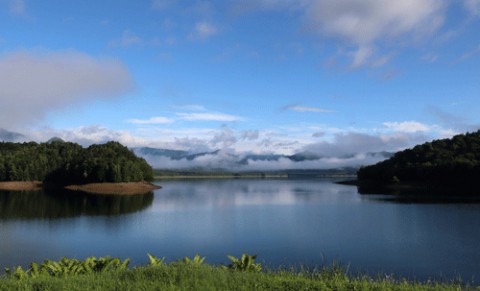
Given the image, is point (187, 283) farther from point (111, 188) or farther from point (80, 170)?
point (80, 170)

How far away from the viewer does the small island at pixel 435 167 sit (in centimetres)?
10188

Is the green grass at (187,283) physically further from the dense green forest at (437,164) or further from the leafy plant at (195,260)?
the dense green forest at (437,164)

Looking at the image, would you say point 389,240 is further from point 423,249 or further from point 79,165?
point 79,165

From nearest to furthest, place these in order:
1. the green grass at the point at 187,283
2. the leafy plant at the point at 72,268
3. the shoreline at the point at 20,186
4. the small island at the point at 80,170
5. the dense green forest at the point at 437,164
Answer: the green grass at the point at 187,283 → the leafy plant at the point at 72,268 → the dense green forest at the point at 437,164 → the small island at the point at 80,170 → the shoreline at the point at 20,186

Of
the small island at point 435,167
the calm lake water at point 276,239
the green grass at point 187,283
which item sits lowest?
the calm lake water at point 276,239

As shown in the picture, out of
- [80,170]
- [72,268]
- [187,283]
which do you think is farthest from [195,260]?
[80,170]

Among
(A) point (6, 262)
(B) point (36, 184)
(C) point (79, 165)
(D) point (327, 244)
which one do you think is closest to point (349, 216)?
(D) point (327, 244)

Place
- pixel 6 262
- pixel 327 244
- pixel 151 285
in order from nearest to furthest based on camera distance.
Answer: pixel 151 285
pixel 6 262
pixel 327 244

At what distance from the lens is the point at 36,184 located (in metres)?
122

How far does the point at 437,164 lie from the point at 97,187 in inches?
3976

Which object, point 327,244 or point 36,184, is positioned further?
point 36,184

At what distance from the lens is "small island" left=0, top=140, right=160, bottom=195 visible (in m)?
114

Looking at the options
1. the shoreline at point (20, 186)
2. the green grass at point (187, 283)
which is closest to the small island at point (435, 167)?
the green grass at point (187, 283)

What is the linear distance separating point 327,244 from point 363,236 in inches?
199
